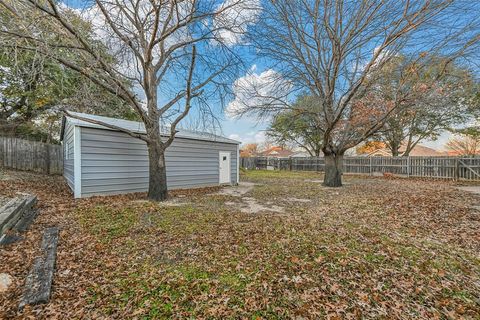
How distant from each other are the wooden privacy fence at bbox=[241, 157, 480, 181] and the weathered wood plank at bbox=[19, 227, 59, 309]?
57.0ft

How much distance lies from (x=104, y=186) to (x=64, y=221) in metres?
2.78

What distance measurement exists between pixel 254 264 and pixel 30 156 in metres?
14.3

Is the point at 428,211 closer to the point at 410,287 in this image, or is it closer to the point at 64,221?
the point at 410,287

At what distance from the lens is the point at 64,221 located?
4543 millimetres

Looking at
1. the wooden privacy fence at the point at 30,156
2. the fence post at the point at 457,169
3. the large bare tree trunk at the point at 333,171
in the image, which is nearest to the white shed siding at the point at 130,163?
the large bare tree trunk at the point at 333,171

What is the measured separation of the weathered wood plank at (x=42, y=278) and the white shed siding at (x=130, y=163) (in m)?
3.85

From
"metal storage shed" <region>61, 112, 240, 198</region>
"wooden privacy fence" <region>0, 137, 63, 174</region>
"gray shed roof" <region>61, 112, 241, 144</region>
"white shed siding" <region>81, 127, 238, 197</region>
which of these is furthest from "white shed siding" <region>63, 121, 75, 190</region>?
"wooden privacy fence" <region>0, 137, 63, 174</region>

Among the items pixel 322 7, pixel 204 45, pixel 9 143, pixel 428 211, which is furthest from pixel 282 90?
Result: pixel 9 143

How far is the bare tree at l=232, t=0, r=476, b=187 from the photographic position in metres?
6.60

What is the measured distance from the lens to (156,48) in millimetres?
6879

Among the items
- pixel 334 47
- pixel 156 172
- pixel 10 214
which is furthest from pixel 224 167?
pixel 10 214

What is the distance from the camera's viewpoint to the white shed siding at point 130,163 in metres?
6.86

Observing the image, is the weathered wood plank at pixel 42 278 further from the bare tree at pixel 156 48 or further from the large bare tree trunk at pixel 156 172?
the bare tree at pixel 156 48

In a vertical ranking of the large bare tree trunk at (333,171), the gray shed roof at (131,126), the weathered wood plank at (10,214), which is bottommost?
the weathered wood plank at (10,214)
